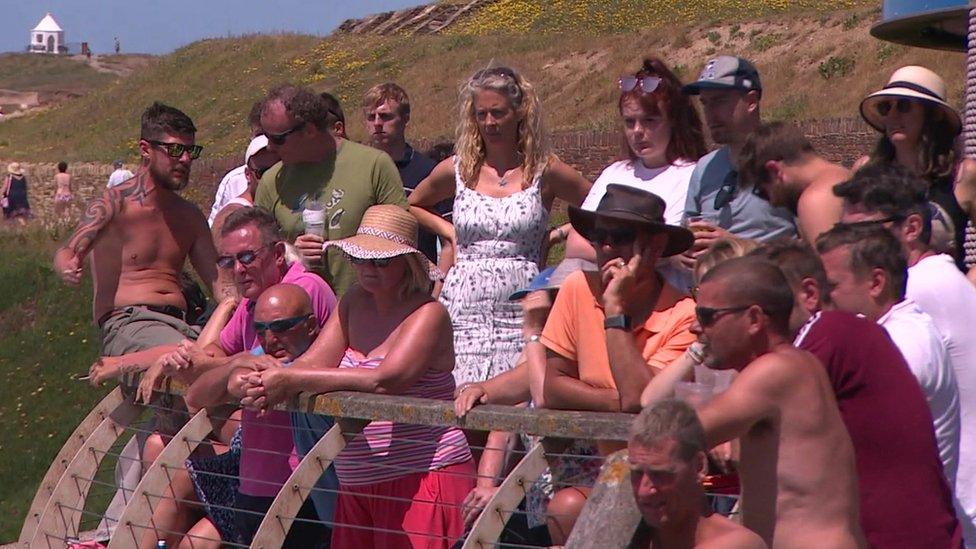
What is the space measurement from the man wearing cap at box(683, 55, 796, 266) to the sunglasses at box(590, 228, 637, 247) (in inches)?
18.3

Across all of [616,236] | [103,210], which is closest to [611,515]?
[616,236]

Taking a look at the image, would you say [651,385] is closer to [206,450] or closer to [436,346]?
[436,346]

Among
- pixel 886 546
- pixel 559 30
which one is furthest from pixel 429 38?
pixel 886 546

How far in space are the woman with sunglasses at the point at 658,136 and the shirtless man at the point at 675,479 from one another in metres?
2.49

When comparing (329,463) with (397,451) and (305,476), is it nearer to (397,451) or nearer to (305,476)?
(305,476)

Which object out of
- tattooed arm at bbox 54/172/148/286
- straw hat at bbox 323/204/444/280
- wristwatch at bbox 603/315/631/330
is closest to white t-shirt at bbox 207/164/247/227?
tattooed arm at bbox 54/172/148/286

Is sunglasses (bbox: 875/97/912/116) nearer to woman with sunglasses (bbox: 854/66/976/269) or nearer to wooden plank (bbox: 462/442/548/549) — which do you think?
woman with sunglasses (bbox: 854/66/976/269)

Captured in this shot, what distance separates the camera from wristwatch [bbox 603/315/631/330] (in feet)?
16.0

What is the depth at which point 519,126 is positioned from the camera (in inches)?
269

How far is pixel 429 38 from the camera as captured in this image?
50.0 metres

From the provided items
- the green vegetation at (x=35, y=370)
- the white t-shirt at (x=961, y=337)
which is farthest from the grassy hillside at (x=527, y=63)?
the white t-shirt at (x=961, y=337)

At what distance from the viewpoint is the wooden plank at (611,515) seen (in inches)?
150

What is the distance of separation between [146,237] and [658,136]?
2752 mm

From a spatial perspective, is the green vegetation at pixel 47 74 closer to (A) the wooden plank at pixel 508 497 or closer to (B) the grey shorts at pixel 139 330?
(B) the grey shorts at pixel 139 330
